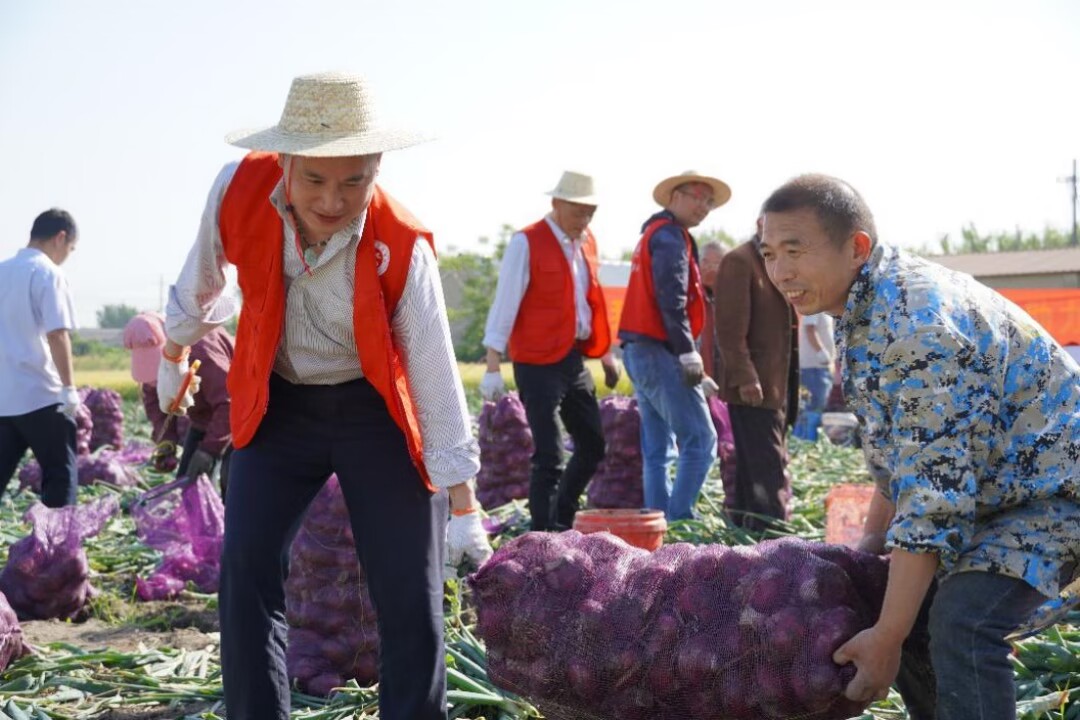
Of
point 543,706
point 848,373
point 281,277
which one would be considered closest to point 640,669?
point 543,706

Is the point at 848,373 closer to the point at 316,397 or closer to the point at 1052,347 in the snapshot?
the point at 1052,347

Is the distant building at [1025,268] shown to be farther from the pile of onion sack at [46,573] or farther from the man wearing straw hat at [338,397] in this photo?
the man wearing straw hat at [338,397]

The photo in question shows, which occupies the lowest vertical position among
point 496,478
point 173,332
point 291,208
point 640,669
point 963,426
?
point 496,478

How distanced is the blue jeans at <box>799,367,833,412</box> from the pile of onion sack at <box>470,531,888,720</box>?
7.63 metres

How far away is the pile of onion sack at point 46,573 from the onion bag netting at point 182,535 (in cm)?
35

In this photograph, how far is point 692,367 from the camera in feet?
19.6

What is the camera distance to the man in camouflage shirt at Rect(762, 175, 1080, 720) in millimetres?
2355

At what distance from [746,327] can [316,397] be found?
3367 mm

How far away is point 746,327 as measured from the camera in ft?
19.3

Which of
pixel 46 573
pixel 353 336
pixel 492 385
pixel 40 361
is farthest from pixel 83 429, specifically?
pixel 353 336

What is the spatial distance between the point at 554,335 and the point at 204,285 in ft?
10.4

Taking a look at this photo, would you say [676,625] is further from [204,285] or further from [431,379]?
[204,285]

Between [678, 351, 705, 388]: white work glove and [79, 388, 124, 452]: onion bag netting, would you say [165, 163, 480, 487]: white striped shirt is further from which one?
[79, 388, 124, 452]: onion bag netting

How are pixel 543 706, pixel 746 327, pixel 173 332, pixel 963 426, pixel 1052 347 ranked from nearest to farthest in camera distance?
pixel 963 426 → pixel 1052 347 → pixel 543 706 → pixel 173 332 → pixel 746 327
